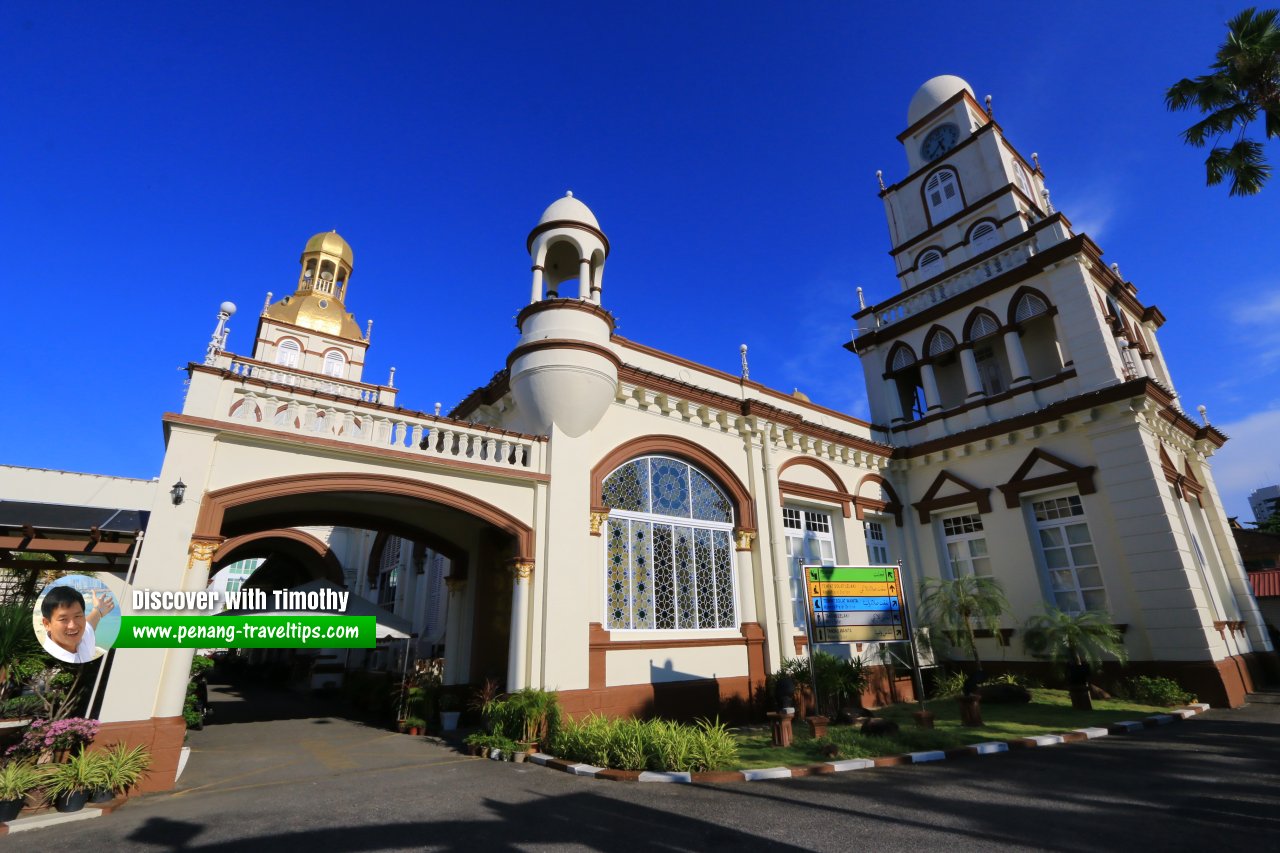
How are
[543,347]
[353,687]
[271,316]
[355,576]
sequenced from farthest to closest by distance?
1. [271,316]
2. [355,576]
3. [353,687]
4. [543,347]

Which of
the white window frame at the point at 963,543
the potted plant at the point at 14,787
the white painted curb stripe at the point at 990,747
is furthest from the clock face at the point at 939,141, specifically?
the potted plant at the point at 14,787

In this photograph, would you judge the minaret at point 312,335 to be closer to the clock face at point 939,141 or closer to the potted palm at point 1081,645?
the clock face at point 939,141

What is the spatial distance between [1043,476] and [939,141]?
513 inches

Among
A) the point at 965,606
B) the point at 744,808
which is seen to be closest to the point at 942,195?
the point at 965,606

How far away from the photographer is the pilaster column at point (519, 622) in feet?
33.6

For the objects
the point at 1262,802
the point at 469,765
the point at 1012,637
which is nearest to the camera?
the point at 1262,802

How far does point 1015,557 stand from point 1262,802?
9824 mm

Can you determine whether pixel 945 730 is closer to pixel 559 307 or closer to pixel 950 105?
pixel 559 307

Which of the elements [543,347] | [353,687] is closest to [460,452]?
[543,347]

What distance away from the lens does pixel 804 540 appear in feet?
50.9

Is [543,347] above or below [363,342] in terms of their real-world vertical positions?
below

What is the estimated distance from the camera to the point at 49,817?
20.5ft

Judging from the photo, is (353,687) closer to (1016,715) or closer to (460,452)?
(460,452)

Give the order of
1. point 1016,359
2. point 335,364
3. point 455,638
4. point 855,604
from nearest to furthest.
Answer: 1. point 855,604
2. point 455,638
3. point 1016,359
4. point 335,364
